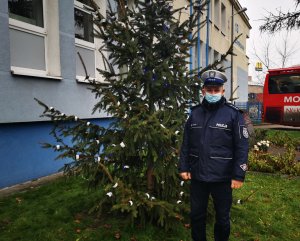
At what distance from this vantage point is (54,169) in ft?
22.7

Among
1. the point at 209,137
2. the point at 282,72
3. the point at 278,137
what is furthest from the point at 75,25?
the point at 282,72

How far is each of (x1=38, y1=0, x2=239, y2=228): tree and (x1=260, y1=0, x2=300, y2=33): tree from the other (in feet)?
50.5

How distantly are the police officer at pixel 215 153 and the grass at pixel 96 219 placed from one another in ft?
2.55

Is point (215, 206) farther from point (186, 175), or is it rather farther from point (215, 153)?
point (215, 153)

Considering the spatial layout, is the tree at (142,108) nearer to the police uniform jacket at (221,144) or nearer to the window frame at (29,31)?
the police uniform jacket at (221,144)

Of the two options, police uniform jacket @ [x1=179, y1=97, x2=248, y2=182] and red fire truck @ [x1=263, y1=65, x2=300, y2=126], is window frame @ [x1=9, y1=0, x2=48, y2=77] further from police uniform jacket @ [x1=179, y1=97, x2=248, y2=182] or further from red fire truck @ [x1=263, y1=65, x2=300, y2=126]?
red fire truck @ [x1=263, y1=65, x2=300, y2=126]

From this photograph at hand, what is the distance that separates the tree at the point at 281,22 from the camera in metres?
17.1

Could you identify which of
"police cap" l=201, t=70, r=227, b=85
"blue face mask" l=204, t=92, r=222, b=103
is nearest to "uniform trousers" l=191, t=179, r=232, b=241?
"blue face mask" l=204, t=92, r=222, b=103

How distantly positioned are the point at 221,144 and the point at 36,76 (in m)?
4.39

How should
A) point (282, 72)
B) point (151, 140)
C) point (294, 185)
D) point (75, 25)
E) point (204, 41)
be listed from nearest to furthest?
1. point (151, 140)
2. point (294, 185)
3. point (75, 25)
4. point (282, 72)
5. point (204, 41)

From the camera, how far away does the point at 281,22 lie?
17703mm

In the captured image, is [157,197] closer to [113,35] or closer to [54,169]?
[113,35]

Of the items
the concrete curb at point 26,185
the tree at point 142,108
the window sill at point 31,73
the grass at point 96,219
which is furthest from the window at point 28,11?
the grass at point 96,219

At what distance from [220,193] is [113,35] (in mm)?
2223
